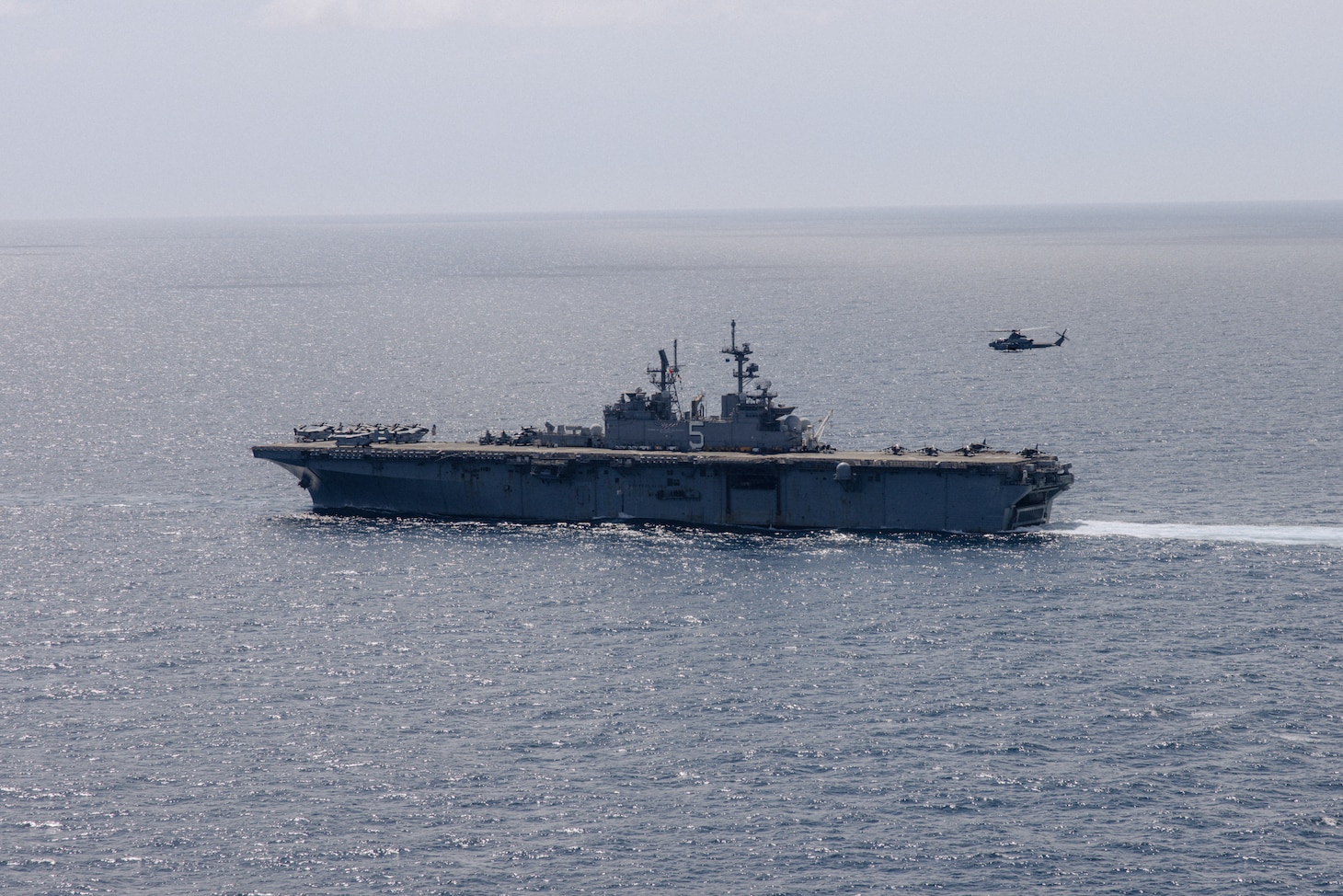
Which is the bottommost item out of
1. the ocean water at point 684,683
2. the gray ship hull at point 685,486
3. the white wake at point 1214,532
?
the ocean water at point 684,683

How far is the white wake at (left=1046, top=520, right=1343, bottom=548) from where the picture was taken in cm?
5344

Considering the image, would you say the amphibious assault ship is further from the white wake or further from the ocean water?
the white wake

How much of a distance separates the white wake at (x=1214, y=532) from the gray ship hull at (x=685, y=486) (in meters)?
1.82

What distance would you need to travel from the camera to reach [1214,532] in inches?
2154

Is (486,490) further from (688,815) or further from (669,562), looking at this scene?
(688,815)

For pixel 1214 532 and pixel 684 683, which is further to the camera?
pixel 1214 532

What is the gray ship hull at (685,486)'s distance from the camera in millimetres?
57344

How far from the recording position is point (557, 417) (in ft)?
278

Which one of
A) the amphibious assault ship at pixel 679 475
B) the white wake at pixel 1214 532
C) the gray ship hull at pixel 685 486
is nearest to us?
the white wake at pixel 1214 532

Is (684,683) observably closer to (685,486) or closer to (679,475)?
(685,486)

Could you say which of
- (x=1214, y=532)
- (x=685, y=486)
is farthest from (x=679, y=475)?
(x=1214, y=532)

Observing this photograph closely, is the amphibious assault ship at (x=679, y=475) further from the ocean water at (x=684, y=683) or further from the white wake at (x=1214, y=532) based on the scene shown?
the white wake at (x=1214, y=532)

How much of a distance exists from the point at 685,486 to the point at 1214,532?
65.2 feet

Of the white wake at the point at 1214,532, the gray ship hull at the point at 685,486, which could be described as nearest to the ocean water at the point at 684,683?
the white wake at the point at 1214,532
